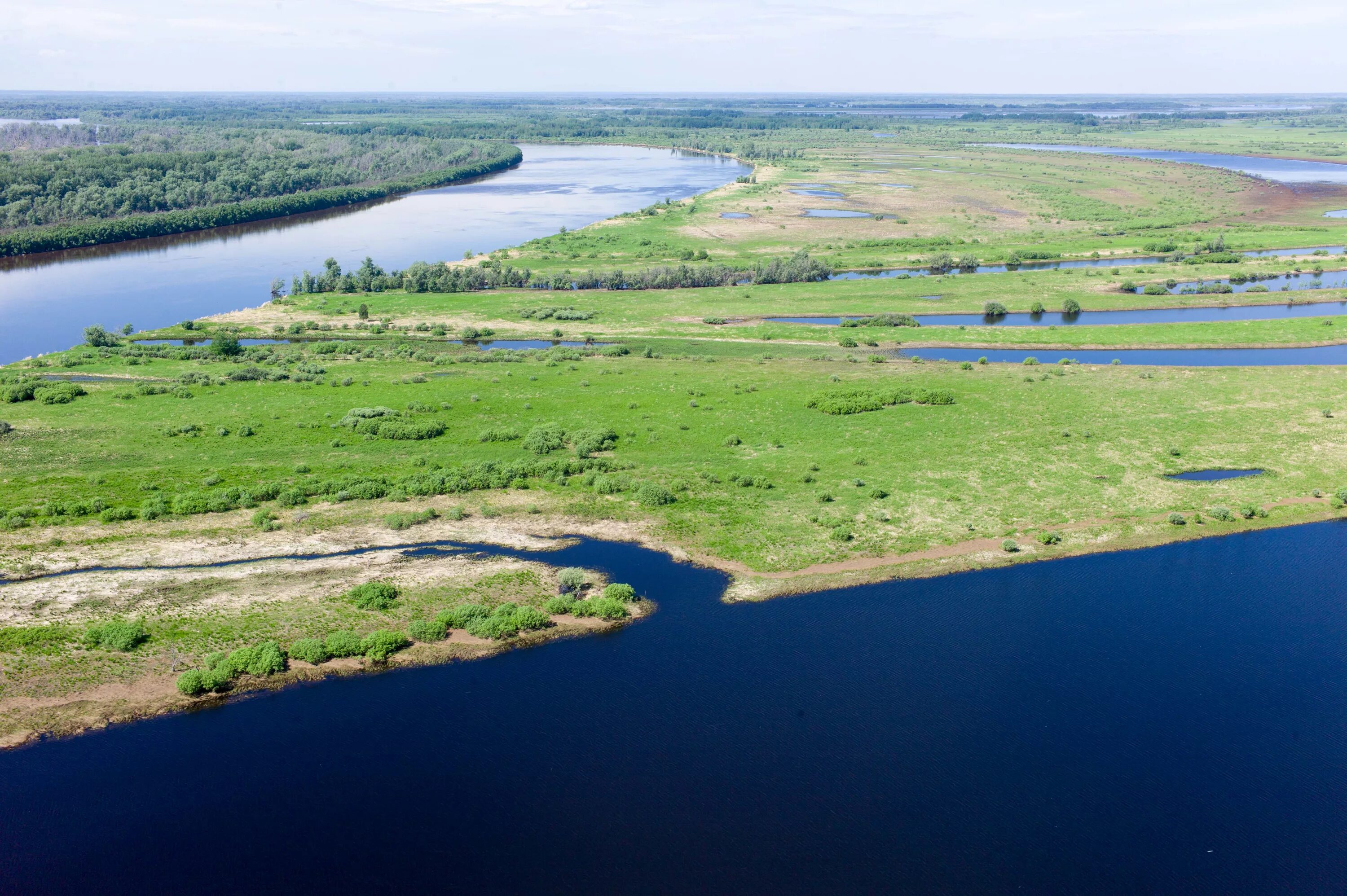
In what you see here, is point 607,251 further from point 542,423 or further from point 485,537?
point 485,537

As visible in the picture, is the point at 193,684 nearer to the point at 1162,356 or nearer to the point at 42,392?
the point at 42,392

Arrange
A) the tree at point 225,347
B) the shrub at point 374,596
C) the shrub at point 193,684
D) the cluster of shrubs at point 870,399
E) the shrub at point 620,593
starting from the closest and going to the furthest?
the shrub at point 193,684, the shrub at point 374,596, the shrub at point 620,593, the cluster of shrubs at point 870,399, the tree at point 225,347

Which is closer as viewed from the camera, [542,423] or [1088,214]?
[542,423]

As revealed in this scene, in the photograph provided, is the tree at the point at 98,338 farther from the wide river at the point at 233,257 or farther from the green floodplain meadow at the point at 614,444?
the wide river at the point at 233,257

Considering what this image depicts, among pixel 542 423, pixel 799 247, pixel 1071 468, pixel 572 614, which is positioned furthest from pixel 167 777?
pixel 799 247

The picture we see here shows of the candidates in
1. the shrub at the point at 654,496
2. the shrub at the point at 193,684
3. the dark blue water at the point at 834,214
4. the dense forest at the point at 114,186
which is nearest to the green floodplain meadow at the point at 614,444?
the shrub at the point at 654,496

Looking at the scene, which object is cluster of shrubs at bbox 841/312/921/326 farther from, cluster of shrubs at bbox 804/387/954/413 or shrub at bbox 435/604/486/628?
shrub at bbox 435/604/486/628

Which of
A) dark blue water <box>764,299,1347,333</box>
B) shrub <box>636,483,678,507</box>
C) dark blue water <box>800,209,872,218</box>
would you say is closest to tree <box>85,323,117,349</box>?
shrub <box>636,483,678,507</box>
